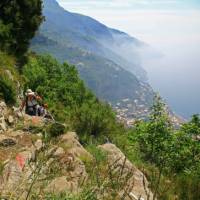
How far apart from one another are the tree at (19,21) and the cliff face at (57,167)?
43.6 ft

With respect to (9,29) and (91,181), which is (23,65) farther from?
(91,181)

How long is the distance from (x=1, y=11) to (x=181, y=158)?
52.0 feet

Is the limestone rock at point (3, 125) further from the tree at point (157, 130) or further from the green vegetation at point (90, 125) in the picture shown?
the tree at point (157, 130)

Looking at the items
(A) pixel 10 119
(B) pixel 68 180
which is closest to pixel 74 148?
(A) pixel 10 119

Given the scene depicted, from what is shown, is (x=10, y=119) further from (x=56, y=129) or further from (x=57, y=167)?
(x=57, y=167)

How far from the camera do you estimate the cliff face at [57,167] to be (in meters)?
3.36

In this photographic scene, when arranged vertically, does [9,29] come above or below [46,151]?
below

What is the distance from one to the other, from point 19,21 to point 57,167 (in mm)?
30826

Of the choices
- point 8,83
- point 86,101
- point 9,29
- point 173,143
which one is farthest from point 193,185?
point 86,101

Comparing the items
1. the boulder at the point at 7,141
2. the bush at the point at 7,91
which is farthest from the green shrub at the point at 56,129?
the bush at the point at 7,91

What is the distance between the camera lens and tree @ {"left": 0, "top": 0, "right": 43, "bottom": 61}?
109 ft

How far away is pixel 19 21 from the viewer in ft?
109

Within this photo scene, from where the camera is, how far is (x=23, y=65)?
35688 mm

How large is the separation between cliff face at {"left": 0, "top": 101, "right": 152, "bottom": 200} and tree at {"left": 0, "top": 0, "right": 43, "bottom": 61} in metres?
13.3
